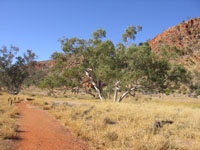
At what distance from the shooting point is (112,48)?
19172mm

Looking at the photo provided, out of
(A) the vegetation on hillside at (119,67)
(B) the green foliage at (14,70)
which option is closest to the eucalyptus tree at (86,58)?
(A) the vegetation on hillside at (119,67)

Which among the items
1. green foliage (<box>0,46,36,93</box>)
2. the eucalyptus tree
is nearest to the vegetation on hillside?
the eucalyptus tree

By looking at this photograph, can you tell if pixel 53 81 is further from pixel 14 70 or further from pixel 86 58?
pixel 14 70

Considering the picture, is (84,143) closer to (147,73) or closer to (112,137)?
(112,137)

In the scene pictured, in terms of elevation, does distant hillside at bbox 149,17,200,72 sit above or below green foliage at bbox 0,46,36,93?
above

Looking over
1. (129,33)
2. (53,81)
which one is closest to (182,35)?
(129,33)

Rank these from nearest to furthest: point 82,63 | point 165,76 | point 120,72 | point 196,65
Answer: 1. point 120,72
2. point 165,76
3. point 82,63
4. point 196,65

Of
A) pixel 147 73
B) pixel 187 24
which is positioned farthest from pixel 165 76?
pixel 187 24

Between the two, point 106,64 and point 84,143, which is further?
point 106,64

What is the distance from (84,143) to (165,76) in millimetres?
15454

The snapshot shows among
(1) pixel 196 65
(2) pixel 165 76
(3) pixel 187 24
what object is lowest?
(2) pixel 165 76

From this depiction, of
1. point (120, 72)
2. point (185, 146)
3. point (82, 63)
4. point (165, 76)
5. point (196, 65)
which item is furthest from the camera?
point (196, 65)

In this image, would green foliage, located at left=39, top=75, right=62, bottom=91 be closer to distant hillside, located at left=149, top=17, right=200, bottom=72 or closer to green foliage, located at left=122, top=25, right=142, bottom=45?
green foliage, located at left=122, top=25, right=142, bottom=45

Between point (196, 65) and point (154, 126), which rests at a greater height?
point (196, 65)
